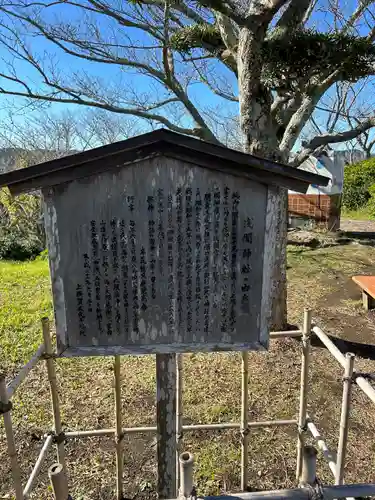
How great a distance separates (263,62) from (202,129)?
137cm

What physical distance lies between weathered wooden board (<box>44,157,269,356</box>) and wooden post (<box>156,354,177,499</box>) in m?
0.30

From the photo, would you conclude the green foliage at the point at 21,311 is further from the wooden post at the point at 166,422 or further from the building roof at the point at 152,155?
the building roof at the point at 152,155

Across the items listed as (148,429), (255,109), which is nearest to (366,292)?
(255,109)

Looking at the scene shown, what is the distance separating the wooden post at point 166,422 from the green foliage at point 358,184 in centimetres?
1909

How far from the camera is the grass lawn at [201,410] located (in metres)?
3.08

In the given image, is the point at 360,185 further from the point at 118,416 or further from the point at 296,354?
the point at 118,416

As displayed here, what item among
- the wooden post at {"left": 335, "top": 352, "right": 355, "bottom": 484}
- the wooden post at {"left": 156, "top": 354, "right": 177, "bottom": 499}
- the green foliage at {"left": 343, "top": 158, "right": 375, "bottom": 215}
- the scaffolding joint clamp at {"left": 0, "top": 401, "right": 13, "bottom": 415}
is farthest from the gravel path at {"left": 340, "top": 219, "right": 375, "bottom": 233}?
the scaffolding joint clamp at {"left": 0, "top": 401, "right": 13, "bottom": 415}

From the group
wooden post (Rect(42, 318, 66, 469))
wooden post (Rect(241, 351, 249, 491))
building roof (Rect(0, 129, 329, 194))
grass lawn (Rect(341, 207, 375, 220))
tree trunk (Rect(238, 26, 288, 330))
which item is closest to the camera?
building roof (Rect(0, 129, 329, 194))

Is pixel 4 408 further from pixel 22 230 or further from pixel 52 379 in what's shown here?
pixel 22 230

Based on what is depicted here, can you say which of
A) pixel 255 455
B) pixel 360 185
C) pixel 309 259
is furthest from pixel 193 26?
pixel 360 185

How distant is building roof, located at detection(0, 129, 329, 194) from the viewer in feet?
5.65

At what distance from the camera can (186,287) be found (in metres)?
1.95

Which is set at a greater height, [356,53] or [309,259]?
[356,53]

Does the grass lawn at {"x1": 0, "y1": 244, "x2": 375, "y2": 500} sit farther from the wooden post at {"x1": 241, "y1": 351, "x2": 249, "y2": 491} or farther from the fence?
the fence
